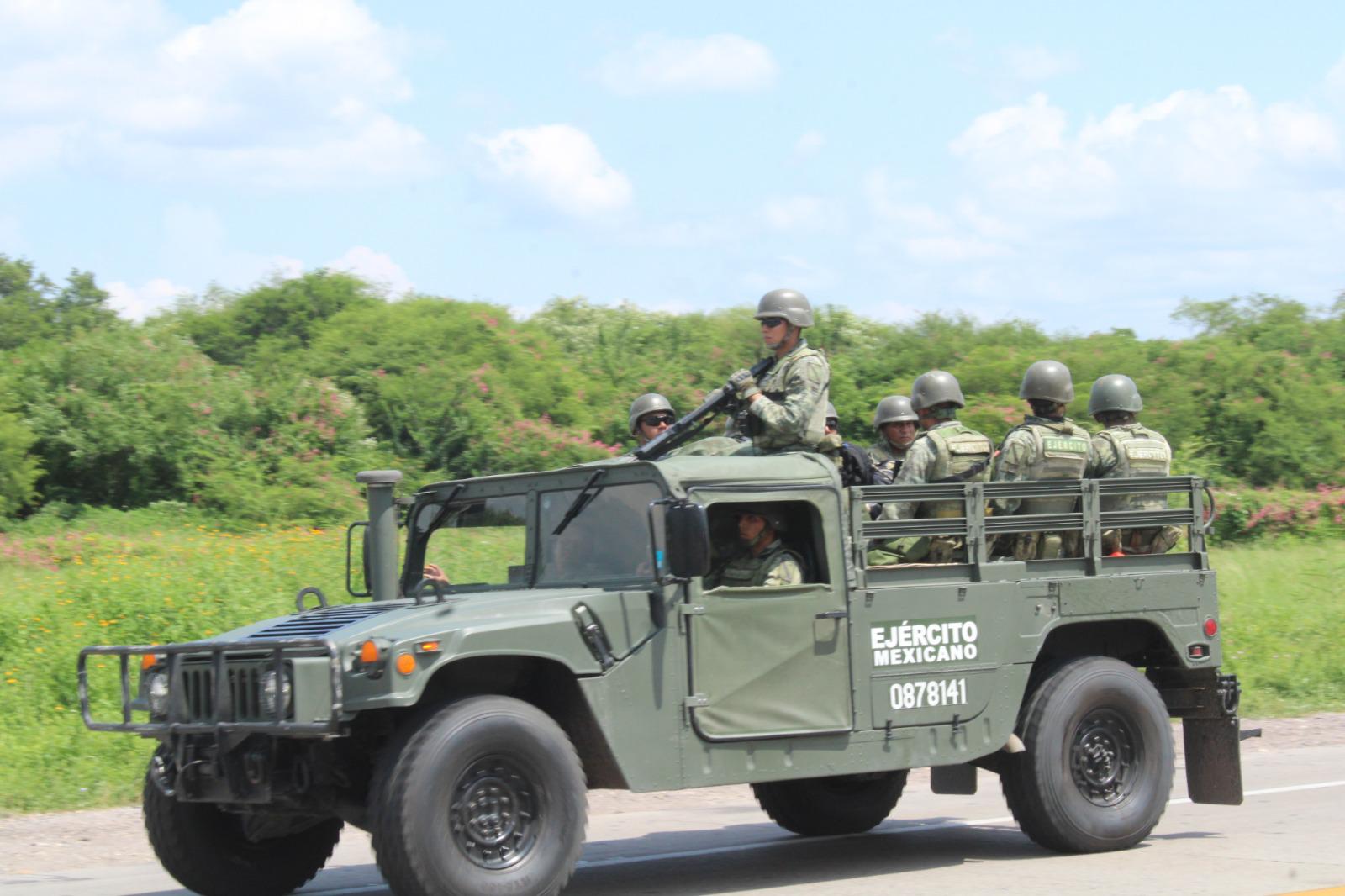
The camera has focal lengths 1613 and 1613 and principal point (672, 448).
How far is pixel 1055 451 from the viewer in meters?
8.44

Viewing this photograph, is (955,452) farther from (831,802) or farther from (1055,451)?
(831,802)

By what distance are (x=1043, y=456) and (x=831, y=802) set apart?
2169 mm

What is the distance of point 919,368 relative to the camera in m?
28.0

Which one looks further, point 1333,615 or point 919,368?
point 919,368

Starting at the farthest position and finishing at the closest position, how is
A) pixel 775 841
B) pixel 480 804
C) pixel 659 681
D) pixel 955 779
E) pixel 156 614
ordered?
1. pixel 156 614
2. pixel 775 841
3. pixel 955 779
4. pixel 659 681
5. pixel 480 804

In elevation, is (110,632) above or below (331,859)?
above

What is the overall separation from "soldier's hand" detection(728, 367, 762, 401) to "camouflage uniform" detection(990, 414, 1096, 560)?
149cm

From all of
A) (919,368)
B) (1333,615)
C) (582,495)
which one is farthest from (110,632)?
(919,368)

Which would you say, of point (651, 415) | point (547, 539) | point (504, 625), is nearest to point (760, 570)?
point (547, 539)

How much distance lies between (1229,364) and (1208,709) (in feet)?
70.7

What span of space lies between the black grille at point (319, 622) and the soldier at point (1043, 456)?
327cm

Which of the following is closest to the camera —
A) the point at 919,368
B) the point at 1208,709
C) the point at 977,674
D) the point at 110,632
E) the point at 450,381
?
the point at 977,674

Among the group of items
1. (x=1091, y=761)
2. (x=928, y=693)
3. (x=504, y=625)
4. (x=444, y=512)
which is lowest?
(x=1091, y=761)

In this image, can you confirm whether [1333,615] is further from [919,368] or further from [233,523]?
[233,523]
